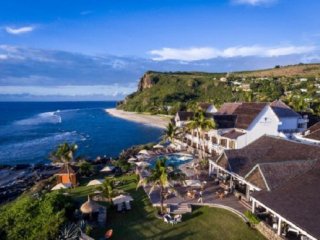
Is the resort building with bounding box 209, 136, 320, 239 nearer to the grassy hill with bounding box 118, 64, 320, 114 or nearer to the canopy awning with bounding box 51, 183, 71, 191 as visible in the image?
the canopy awning with bounding box 51, 183, 71, 191

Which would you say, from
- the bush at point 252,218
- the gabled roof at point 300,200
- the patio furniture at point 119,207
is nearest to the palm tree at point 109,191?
the patio furniture at point 119,207

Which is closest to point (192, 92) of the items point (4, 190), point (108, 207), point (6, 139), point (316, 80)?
point (316, 80)

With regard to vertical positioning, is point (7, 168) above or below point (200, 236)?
below

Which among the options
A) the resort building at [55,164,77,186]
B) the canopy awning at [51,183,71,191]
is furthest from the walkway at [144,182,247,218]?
the resort building at [55,164,77,186]

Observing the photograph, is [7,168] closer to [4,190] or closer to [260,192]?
[4,190]

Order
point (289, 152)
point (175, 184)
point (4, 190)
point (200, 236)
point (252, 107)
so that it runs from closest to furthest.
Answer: point (200, 236) → point (289, 152) → point (175, 184) → point (4, 190) → point (252, 107)

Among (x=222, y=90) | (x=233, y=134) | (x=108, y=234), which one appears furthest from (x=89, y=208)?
(x=222, y=90)

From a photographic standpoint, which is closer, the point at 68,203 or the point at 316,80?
the point at 68,203
